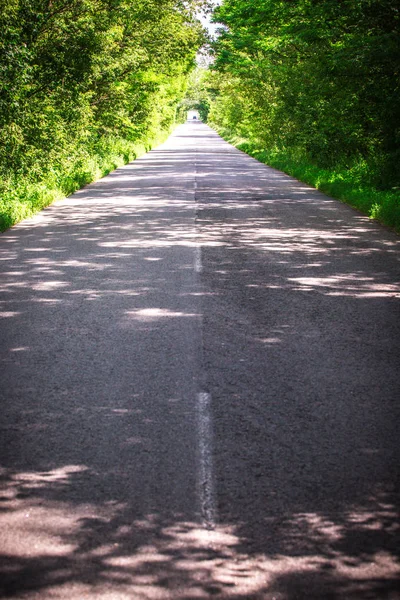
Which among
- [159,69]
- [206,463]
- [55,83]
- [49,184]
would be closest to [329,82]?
[55,83]

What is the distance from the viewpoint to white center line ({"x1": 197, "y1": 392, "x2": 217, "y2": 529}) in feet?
12.0

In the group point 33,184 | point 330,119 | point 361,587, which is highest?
point 330,119

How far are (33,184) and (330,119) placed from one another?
10890mm

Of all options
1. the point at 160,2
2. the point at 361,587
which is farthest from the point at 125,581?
the point at 160,2

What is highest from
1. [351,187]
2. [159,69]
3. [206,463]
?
[159,69]

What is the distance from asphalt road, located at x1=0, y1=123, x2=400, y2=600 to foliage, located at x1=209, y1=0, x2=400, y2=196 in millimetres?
7407

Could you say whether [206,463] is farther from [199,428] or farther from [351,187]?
[351,187]

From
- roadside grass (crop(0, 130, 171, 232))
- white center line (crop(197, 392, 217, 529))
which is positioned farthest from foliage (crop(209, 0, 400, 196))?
white center line (crop(197, 392, 217, 529))

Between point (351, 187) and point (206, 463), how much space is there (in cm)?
1634

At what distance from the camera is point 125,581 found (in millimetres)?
3117

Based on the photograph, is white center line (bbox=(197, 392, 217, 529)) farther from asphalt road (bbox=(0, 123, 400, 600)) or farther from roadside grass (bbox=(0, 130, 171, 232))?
roadside grass (bbox=(0, 130, 171, 232))

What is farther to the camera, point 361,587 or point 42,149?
point 42,149

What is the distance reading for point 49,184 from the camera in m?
18.3

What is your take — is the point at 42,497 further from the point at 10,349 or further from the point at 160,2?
the point at 160,2
